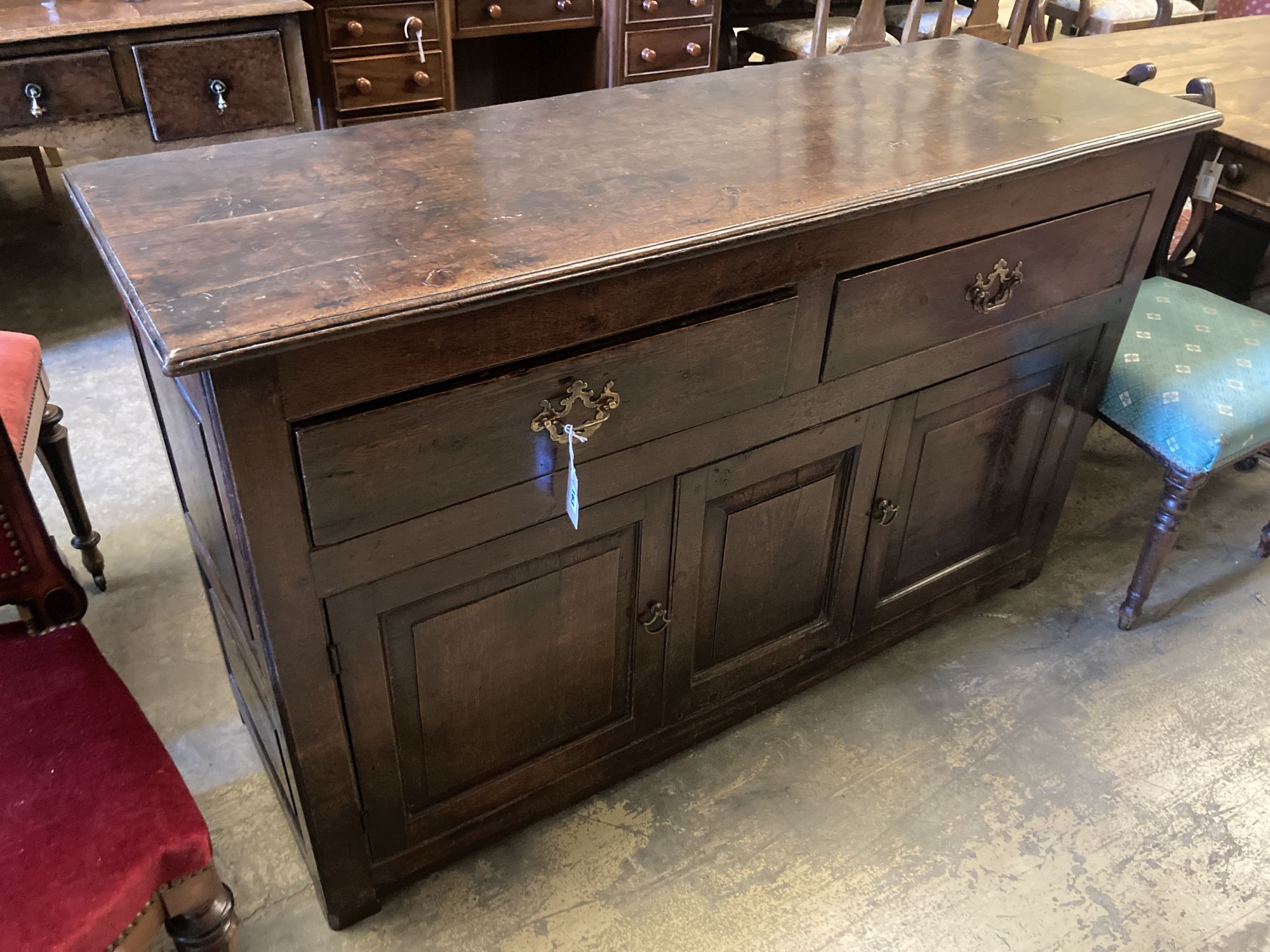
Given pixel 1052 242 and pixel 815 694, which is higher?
pixel 1052 242

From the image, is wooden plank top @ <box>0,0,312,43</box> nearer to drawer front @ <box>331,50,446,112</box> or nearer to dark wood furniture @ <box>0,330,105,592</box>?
drawer front @ <box>331,50,446,112</box>

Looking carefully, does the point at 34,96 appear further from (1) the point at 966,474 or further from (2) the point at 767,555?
(1) the point at 966,474

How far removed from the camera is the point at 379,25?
2.44m

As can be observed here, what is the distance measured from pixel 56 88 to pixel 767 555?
1.73 metres

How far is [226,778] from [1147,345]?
5.61 feet

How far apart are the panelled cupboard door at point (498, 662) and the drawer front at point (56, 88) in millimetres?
1573

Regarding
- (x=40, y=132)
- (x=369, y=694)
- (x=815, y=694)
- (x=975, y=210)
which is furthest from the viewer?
(x=40, y=132)

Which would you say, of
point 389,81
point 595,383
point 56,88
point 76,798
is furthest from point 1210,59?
point 76,798

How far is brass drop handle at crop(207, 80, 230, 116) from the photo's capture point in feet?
6.79

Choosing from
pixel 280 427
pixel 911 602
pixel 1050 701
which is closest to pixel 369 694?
pixel 280 427

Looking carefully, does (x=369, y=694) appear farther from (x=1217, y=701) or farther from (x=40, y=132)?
(x=40, y=132)

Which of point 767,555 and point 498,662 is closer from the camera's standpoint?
point 498,662

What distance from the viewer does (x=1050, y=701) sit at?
5.44 feet

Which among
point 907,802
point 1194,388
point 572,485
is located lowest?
point 907,802
